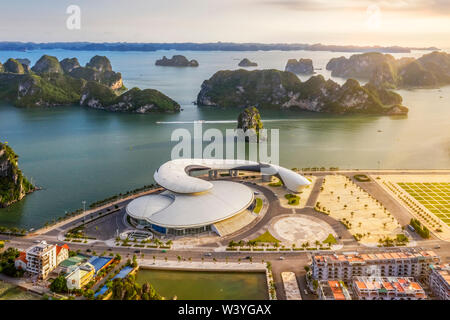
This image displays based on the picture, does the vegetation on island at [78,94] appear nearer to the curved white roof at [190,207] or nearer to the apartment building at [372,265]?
the curved white roof at [190,207]

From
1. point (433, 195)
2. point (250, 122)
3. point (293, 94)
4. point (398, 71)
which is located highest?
point (398, 71)

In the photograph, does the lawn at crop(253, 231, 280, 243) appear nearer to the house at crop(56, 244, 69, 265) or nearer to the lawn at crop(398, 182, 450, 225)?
the house at crop(56, 244, 69, 265)

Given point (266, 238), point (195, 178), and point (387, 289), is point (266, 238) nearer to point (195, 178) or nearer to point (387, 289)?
point (195, 178)

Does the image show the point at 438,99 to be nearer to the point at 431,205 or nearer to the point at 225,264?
the point at 431,205

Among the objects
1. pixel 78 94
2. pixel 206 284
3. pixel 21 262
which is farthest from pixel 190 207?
pixel 78 94

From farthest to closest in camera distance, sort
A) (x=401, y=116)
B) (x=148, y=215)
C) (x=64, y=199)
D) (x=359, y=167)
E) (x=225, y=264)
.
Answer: (x=401, y=116) → (x=359, y=167) → (x=64, y=199) → (x=148, y=215) → (x=225, y=264)
